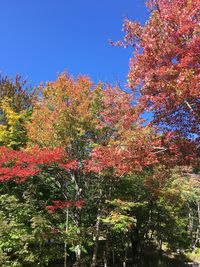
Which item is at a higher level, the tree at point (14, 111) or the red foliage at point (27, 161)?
the tree at point (14, 111)

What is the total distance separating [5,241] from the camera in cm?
1089

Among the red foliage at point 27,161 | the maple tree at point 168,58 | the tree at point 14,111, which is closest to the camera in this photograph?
the maple tree at point 168,58

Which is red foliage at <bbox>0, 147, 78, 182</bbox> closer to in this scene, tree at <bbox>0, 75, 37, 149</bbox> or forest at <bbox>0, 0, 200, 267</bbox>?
forest at <bbox>0, 0, 200, 267</bbox>

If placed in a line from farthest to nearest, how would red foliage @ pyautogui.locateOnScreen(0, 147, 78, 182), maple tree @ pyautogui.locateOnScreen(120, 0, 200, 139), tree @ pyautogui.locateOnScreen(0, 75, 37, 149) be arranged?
1. tree @ pyautogui.locateOnScreen(0, 75, 37, 149)
2. red foliage @ pyautogui.locateOnScreen(0, 147, 78, 182)
3. maple tree @ pyautogui.locateOnScreen(120, 0, 200, 139)

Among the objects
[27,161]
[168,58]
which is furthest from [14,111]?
[168,58]

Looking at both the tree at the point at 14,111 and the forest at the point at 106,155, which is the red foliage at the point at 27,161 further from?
the tree at the point at 14,111

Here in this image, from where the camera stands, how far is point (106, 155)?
1044cm

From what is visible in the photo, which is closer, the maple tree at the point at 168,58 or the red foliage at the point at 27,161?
the maple tree at the point at 168,58

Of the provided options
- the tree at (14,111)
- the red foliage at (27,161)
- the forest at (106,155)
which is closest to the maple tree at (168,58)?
the forest at (106,155)

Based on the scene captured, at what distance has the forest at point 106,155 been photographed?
718cm

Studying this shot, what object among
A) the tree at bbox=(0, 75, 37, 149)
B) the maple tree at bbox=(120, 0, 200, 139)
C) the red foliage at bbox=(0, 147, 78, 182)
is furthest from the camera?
the tree at bbox=(0, 75, 37, 149)

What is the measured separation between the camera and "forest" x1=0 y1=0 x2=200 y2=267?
23.6ft

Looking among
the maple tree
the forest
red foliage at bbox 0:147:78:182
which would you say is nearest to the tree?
the forest

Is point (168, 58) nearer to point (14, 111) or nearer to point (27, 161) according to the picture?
point (27, 161)
